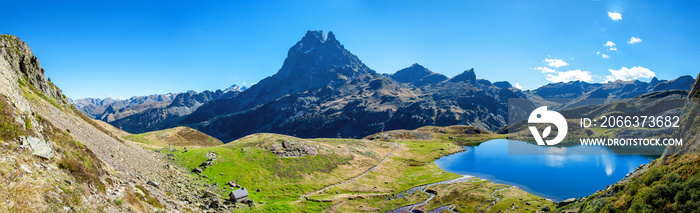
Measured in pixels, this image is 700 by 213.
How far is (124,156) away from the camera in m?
47.3

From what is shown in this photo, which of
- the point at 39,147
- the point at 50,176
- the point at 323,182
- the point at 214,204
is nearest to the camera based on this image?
the point at 50,176

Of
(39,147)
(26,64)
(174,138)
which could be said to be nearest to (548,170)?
(39,147)

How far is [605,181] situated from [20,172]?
16946 cm

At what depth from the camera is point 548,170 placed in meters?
146

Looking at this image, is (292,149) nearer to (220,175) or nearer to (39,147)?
(220,175)

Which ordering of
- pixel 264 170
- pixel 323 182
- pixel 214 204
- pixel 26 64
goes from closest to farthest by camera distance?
pixel 214 204
pixel 26 64
pixel 264 170
pixel 323 182

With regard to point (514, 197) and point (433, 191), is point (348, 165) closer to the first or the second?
point (433, 191)

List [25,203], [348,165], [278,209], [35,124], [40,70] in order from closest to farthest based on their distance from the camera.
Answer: [25,203] < [35,124] < [278,209] < [40,70] < [348,165]

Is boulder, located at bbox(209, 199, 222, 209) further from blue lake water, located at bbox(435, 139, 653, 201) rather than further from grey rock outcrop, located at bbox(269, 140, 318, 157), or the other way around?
blue lake water, located at bbox(435, 139, 653, 201)

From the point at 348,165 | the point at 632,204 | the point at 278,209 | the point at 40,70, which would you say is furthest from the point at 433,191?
the point at 40,70

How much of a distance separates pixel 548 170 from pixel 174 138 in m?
189

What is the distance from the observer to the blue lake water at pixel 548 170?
110562 mm

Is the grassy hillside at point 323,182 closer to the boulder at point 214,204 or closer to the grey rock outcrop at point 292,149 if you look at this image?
the grey rock outcrop at point 292,149

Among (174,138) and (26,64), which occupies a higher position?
(26,64)
